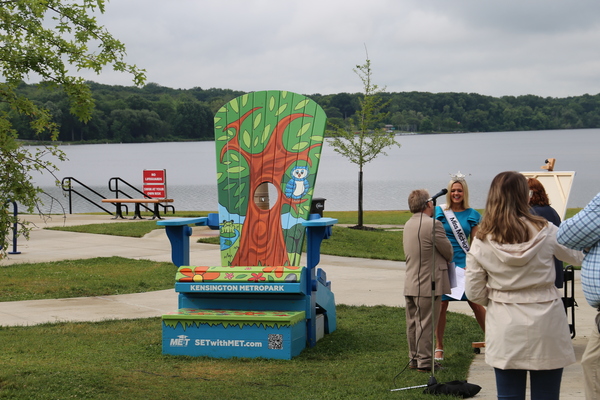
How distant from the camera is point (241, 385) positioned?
218 inches

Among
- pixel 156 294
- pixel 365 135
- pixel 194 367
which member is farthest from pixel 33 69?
pixel 365 135

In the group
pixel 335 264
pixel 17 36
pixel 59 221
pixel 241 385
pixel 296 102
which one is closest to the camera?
pixel 17 36

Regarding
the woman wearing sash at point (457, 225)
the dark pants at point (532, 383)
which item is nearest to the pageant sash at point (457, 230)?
the woman wearing sash at point (457, 225)

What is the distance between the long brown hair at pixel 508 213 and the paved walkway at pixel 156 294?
71.5 inches

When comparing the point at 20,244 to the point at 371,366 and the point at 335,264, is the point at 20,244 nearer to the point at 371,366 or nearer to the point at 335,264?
the point at 335,264

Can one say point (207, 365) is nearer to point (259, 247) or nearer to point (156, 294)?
point (259, 247)

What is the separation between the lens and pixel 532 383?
12.7 feet

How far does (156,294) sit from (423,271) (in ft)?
16.9

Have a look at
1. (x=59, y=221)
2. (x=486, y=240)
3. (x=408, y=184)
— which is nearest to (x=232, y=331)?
(x=486, y=240)

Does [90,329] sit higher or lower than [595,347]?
lower

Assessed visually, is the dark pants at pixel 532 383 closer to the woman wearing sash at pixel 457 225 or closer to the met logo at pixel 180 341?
the woman wearing sash at pixel 457 225

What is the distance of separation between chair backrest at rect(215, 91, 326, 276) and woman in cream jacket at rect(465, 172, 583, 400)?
143 inches

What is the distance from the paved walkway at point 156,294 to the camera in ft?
22.5

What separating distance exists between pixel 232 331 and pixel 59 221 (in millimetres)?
16092
